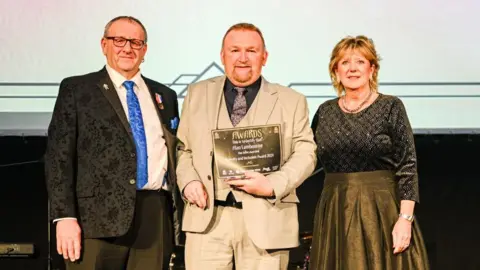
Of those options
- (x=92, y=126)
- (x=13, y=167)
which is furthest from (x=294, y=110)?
(x=13, y=167)

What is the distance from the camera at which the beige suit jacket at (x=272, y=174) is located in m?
2.54

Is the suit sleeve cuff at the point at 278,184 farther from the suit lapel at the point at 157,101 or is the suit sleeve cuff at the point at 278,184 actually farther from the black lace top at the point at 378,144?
the suit lapel at the point at 157,101

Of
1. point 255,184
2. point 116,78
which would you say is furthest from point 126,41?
point 255,184

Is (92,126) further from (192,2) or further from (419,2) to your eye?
(419,2)

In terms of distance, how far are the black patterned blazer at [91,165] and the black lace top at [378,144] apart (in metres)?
0.85

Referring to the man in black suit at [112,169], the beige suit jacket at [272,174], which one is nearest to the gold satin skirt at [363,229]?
the beige suit jacket at [272,174]

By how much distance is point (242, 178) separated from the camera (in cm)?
251

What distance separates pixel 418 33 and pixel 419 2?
0.61ft

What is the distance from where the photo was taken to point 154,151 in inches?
107

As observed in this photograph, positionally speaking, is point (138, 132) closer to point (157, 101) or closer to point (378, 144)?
point (157, 101)

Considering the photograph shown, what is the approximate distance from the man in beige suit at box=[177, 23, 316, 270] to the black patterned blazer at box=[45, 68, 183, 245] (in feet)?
0.77

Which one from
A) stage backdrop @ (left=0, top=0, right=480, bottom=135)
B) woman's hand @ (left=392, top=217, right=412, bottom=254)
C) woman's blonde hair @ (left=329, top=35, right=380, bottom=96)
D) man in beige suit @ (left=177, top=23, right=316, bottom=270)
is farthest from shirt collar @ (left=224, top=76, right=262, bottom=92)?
stage backdrop @ (left=0, top=0, right=480, bottom=135)

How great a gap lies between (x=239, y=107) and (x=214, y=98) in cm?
11

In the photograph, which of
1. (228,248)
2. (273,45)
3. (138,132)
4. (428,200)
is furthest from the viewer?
(428,200)
